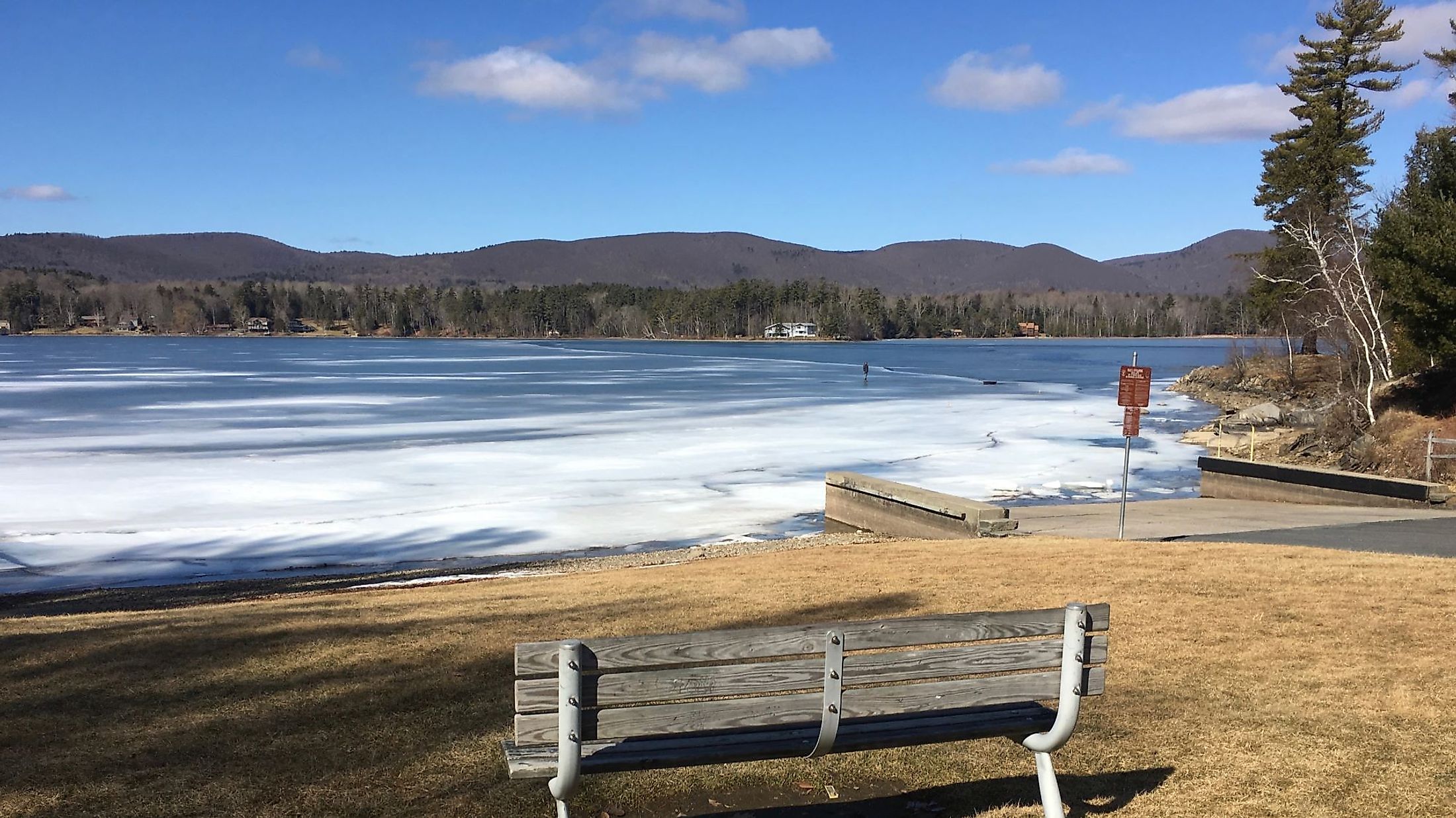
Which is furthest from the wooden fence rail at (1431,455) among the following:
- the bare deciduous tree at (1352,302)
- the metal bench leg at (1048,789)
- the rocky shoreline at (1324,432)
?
the metal bench leg at (1048,789)

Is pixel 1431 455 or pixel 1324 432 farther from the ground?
pixel 1431 455

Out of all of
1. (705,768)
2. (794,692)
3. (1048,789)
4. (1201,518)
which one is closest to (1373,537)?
(1201,518)

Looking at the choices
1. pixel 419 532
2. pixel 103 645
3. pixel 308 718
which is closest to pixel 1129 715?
pixel 308 718

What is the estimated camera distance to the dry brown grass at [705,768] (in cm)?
509

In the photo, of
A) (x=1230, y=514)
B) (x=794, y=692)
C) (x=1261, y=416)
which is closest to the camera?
(x=794, y=692)

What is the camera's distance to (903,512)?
16.5 meters

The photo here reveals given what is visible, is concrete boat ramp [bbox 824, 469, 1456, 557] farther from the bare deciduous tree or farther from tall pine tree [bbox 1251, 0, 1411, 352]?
tall pine tree [bbox 1251, 0, 1411, 352]

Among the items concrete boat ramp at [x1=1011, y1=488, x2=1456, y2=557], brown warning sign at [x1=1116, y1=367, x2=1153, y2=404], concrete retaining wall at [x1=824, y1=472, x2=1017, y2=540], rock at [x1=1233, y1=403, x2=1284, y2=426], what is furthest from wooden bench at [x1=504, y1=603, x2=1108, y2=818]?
rock at [x1=1233, y1=403, x2=1284, y2=426]

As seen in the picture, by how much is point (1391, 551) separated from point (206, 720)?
12.3 m

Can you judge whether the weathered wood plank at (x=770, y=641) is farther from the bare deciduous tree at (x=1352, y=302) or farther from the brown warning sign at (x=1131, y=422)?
the bare deciduous tree at (x=1352, y=302)

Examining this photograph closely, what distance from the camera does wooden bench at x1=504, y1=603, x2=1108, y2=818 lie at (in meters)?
3.93

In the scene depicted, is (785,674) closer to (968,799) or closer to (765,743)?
(765,743)

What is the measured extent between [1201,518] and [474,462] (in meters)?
16.2

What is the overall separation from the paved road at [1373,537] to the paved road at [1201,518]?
0.06 m
